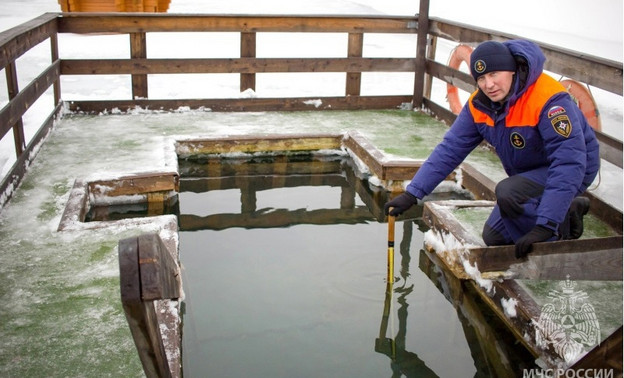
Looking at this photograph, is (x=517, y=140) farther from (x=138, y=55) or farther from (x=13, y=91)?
(x=138, y=55)

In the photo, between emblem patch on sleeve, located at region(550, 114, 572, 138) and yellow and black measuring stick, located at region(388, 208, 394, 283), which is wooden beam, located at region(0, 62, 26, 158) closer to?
yellow and black measuring stick, located at region(388, 208, 394, 283)

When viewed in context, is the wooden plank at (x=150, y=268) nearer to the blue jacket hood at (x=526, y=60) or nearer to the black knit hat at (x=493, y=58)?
the black knit hat at (x=493, y=58)

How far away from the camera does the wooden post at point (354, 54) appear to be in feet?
26.9

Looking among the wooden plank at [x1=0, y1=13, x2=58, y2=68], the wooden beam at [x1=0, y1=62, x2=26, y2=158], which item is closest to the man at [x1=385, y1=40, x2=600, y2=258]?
the wooden plank at [x1=0, y1=13, x2=58, y2=68]

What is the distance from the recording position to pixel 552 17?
77.2ft

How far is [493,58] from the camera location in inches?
132

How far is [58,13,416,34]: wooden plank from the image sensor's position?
755 centimetres

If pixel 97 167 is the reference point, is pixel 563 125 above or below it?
above

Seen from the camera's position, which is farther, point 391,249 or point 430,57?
point 430,57

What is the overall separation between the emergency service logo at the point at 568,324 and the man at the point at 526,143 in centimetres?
37

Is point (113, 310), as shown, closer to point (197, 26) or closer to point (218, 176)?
point (218, 176)

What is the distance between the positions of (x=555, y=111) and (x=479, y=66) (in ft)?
1.53

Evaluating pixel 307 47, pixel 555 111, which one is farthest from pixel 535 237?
pixel 307 47

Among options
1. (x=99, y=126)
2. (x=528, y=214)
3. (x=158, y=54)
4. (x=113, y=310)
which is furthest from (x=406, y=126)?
(x=158, y=54)
